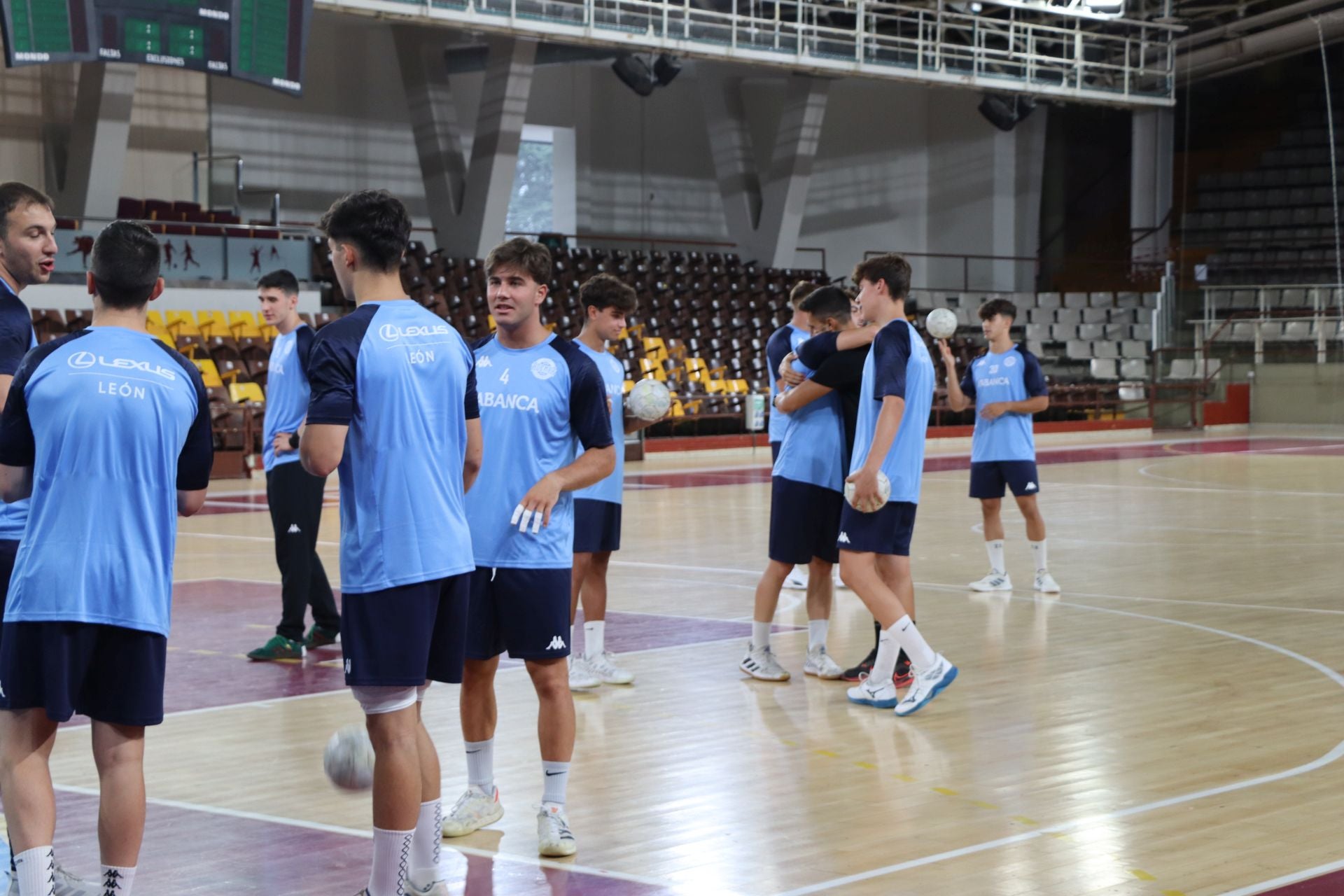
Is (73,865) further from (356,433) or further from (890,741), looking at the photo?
(890,741)

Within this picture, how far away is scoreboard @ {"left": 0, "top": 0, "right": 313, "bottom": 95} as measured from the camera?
65.8 ft

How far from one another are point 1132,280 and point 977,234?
3.68 m

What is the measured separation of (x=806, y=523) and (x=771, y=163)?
28078 millimetres

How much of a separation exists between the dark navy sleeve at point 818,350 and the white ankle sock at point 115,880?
4.38 m

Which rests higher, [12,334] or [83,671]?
[12,334]

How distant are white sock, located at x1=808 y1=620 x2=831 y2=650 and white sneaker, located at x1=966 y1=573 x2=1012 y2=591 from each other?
3.34 m

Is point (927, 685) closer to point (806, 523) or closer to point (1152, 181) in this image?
point (806, 523)

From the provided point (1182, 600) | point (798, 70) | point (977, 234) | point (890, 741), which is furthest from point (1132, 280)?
point (890, 741)

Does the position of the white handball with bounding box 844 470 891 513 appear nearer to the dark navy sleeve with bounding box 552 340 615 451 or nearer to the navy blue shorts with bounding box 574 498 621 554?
the navy blue shorts with bounding box 574 498 621 554

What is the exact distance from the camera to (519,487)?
5168mm

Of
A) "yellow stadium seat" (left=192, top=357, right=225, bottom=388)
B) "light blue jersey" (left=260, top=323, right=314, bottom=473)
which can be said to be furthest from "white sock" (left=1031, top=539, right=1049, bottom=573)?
"yellow stadium seat" (left=192, top=357, right=225, bottom=388)

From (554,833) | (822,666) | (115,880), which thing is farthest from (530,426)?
(822,666)

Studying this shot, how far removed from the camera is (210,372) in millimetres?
21500

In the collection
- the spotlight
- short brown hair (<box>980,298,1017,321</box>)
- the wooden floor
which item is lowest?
the wooden floor
